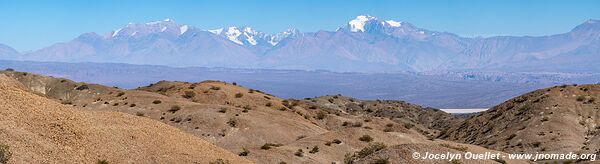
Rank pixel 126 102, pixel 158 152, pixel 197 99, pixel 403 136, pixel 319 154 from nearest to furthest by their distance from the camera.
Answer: pixel 158 152
pixel 319 154
pixel 403 136
pixel 126 102
pixel 197 99

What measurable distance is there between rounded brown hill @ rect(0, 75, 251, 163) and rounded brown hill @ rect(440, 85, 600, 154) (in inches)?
1569

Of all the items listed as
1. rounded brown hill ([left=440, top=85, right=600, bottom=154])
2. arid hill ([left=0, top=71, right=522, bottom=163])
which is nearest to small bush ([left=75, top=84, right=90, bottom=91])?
arid hill ([left=0, top=71, right=522, bottom=163])

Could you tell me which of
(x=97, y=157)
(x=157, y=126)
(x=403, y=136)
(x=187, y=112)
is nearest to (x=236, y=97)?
(x=187, y=112)

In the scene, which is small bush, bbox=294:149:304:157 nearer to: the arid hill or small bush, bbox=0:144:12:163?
the arid hill

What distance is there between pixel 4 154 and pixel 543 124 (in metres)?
61.3

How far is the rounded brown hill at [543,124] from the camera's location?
203 feet

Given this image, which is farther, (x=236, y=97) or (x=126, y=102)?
(x=236, y=97)

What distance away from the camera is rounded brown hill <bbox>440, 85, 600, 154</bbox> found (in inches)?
2441

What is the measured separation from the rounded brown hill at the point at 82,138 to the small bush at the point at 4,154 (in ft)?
0.31

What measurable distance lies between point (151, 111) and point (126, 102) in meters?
6.44

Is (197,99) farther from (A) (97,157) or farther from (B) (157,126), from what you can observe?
(A) (97,157)

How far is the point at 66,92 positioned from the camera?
4368 inches

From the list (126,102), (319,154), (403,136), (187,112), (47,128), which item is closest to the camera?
(47,128)

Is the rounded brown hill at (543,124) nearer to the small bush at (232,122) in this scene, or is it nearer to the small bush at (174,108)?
the small bush at (232,122)
